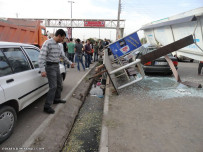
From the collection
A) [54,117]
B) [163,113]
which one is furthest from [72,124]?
[163,113]

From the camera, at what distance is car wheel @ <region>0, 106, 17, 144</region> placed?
8.34 ft

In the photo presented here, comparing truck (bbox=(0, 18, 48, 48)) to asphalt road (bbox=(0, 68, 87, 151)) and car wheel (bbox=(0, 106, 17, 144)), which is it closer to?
asphalt road (bbox=(0, 68, 87, 151))

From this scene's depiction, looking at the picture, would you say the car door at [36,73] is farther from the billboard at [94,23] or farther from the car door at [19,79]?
the billboard at [94,23]

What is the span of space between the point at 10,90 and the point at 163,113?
11.0ft

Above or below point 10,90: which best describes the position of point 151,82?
below

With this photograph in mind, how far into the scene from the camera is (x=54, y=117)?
11.5 ft

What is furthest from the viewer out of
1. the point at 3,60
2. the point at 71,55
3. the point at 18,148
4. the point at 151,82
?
the point at 71,55

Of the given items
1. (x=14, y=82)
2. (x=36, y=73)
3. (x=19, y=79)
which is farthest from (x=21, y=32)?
(x=14, y=82)

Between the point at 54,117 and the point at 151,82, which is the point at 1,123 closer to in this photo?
the point at 54,117

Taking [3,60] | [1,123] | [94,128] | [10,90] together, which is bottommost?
[94,128]

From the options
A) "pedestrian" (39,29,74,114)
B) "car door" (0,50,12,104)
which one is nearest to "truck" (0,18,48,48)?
"pedestrian" (39,29,74,114)

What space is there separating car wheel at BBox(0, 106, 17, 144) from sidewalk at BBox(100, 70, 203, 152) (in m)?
1.64

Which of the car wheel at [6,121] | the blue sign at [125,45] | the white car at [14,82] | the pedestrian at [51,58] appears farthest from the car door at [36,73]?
the blue sign at [125,45]

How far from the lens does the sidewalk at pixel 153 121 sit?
263 cm
